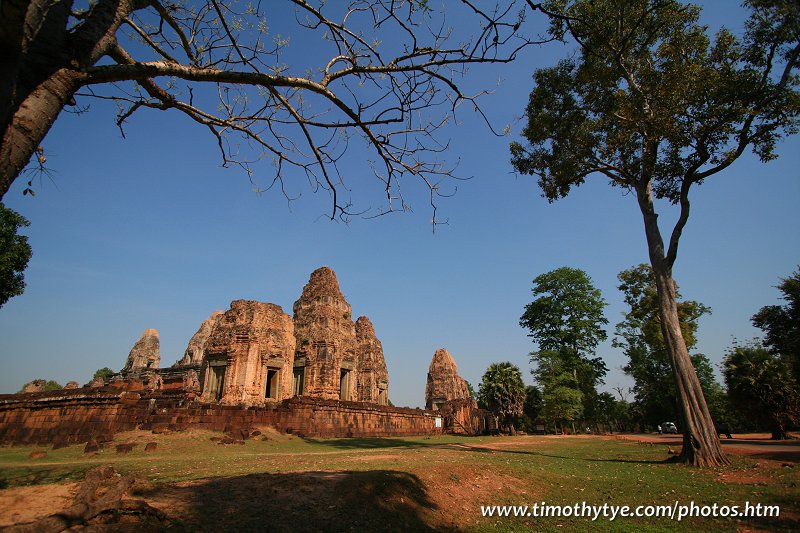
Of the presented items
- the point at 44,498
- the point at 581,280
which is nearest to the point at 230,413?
the point at 44,498

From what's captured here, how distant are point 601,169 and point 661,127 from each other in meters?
2.77

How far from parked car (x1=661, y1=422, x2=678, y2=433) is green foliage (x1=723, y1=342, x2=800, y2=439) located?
16383mm

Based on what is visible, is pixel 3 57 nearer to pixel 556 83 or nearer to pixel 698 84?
pixel 698 84

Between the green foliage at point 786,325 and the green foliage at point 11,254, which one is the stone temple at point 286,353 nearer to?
the green foliage at point 11,254

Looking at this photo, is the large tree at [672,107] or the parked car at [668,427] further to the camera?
the parked car at [668,427]

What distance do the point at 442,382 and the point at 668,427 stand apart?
2069 cm

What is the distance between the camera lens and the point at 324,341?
2331cm

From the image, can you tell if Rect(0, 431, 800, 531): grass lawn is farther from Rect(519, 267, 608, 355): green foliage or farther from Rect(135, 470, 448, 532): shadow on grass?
Rect(519, 267, 608, 355): green foliage

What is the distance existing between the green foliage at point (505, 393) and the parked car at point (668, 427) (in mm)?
15092

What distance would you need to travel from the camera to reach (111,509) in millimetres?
3965

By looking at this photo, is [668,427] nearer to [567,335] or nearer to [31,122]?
[567,335]

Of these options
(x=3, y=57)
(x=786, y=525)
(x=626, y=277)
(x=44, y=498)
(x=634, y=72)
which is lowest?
(x=786, y=525)

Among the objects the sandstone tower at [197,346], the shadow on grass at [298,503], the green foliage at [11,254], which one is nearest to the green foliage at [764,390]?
the shadow on grass at [298,503]

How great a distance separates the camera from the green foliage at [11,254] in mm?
20562
